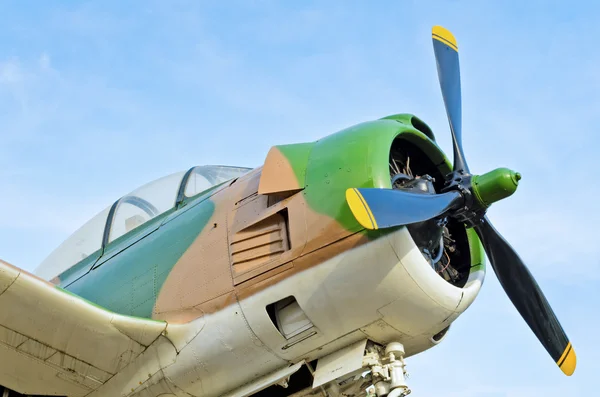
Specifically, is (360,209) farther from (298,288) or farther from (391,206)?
(298,288)

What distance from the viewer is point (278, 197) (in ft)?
28.1

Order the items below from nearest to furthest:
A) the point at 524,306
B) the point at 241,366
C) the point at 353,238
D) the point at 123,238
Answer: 1. the point at 353,238
2. the point at 241,366
3. the point at 524,306
4. the point at 123,238

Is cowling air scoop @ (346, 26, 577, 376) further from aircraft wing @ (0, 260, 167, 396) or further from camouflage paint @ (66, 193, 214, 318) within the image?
aircraft wing @ (0, 260, 167, 396)

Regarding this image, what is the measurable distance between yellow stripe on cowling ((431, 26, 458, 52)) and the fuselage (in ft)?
4.66

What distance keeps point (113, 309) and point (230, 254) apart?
1.78 meters

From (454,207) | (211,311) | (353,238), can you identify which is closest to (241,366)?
(211,311)

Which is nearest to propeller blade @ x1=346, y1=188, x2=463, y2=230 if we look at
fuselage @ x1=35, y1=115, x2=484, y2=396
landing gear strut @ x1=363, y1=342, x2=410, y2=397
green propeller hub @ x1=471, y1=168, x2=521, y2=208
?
fuselage @ x1=35, y1=115, x2=484, y2=396

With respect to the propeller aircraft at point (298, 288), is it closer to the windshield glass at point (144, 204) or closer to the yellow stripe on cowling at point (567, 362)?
the yellow stripe on cowling at point (567, 362)

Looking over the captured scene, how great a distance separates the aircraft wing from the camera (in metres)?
8.16

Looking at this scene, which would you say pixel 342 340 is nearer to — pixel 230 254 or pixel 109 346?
pixel 230 254

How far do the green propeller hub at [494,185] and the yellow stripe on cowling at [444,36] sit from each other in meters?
2.39

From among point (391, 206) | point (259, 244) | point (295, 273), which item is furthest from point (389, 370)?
point (259, 244)

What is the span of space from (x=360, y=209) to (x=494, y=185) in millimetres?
1660

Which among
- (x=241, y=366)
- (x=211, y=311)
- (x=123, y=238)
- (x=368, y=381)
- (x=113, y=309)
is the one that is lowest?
(x=368, y=381)
